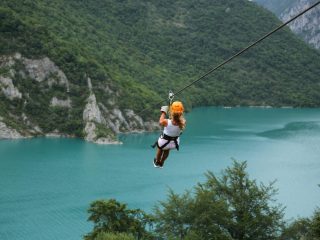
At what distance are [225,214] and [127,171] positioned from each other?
43820mm

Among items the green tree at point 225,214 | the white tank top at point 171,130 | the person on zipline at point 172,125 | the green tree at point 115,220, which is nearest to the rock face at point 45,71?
the green tree at point 115,220

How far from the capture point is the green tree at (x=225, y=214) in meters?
27.5

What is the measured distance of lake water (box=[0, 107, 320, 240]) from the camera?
50281 millimetres

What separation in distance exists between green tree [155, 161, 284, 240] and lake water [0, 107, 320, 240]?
1408 cm

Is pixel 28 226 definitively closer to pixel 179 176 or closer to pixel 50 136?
pixel 179 176

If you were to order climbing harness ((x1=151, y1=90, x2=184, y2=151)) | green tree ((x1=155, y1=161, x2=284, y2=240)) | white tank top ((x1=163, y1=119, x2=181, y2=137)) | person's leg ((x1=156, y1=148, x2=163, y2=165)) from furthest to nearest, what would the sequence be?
green tree ((x1=155, y1=161, x2=284, y2=240)) → person's leg ((x1=156, y1=148, x2=163, y2=165)) → white tank top ((x1=163, y1=119, x2=181, y2=137)) → climbing harness ((x1=151, y1=90, x2=184, y2=151))

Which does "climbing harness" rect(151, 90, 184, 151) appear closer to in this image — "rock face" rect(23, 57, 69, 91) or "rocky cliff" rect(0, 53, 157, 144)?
"rocky cliff" rect(0, 53, 157, 144)

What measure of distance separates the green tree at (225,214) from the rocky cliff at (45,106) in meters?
64.3

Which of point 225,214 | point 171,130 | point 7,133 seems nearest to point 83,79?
point 7,133

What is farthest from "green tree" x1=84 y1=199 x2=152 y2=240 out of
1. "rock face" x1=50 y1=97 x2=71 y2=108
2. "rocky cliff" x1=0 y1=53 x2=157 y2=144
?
"rock face" x1=50 y1=97 x2=71 y2=108

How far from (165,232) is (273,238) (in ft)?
20.7

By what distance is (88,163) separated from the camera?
75562 millimetres

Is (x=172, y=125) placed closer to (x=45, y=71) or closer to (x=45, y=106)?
(x=45, y=106)

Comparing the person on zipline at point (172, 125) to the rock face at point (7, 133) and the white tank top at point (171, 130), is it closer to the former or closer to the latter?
the white tank top at point (171, 130)
